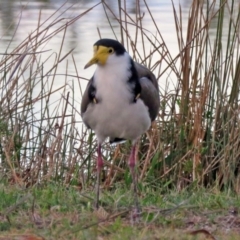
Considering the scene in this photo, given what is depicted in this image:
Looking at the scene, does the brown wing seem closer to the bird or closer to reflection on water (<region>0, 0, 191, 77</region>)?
the bird

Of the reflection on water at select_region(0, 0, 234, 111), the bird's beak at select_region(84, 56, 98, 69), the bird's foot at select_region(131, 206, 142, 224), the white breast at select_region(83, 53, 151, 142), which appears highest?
the bird's beak at select_region(84, 56, 98, 69)

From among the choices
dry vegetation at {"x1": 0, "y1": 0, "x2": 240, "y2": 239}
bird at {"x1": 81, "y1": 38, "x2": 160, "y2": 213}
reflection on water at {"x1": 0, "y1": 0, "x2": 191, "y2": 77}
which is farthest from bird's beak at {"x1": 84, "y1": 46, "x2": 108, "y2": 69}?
reflection on water at {"x1": 0, "y1": 0, "x2": 191, "y2": 77}

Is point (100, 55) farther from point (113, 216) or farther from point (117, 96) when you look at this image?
point (113, 216)

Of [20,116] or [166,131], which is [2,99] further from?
[166,131]

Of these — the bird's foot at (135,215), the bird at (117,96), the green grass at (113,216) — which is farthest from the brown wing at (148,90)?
the bird's foot at (135,215)

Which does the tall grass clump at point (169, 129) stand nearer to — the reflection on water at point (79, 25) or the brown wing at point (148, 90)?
the brown wing at point (148, 90)

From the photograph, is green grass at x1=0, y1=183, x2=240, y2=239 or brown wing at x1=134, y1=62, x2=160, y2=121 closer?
green grass at x1=0, y1=183, x2=240, y2=239

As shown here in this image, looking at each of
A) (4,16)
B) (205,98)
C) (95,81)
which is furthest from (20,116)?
(4,16)

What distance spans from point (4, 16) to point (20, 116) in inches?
164

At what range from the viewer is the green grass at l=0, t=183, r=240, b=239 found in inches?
139

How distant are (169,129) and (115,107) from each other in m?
1.50

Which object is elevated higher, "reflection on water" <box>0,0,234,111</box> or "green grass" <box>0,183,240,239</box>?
"green grass" <box>0,183,240,239</box>

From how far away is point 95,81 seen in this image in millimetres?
4285

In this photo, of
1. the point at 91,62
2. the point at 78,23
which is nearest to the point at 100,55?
the point at 91,62
